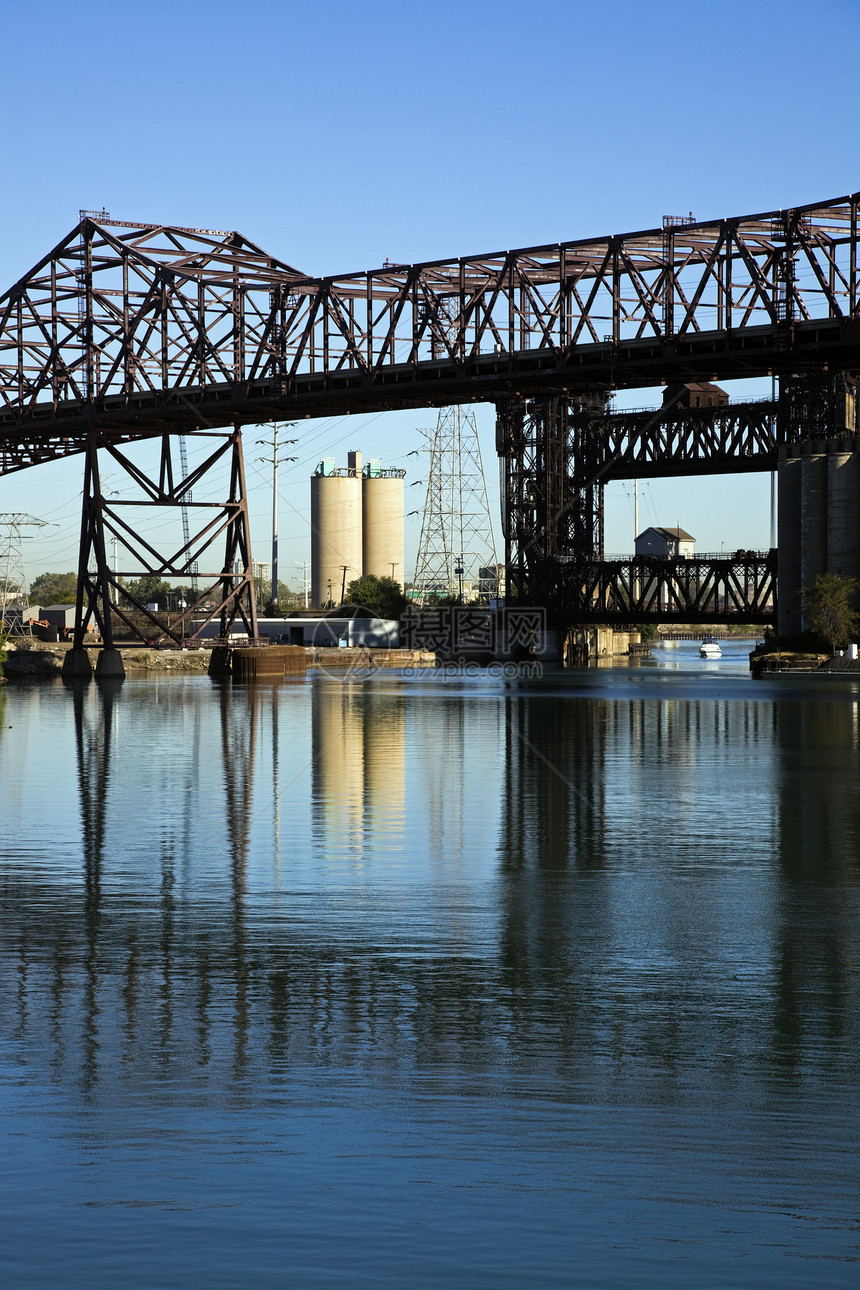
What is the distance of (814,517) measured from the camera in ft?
285

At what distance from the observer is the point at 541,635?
5394 inches

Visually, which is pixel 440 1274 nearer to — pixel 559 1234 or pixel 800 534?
pixel 559 1234

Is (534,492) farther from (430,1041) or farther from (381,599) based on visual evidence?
(430,1041)

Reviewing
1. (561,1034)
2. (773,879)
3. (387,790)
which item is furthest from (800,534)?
(561,1034)

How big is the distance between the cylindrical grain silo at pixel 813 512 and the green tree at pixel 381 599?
75.5 meters

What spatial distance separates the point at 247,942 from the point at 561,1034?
4266mm

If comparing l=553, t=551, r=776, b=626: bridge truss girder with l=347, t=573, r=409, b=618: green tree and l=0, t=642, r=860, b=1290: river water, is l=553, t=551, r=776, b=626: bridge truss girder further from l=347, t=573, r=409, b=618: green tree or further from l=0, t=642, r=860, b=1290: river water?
l=0, t=642, r=860, b=1290: river water

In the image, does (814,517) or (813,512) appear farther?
(814,517)

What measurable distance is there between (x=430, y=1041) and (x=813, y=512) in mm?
79375

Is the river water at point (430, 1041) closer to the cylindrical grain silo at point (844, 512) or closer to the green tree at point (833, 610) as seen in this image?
the green tree at point (833, 610)

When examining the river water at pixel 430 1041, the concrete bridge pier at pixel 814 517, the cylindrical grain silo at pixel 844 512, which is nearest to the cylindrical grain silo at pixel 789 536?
the concrete bridge pier at pixel 814 517

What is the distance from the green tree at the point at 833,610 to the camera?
3073 inches

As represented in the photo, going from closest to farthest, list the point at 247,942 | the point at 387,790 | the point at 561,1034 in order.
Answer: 1. the point at 561,1034
2. the point at 247,942
3. the point at 387,790

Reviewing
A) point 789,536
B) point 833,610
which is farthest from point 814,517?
point 833,610
